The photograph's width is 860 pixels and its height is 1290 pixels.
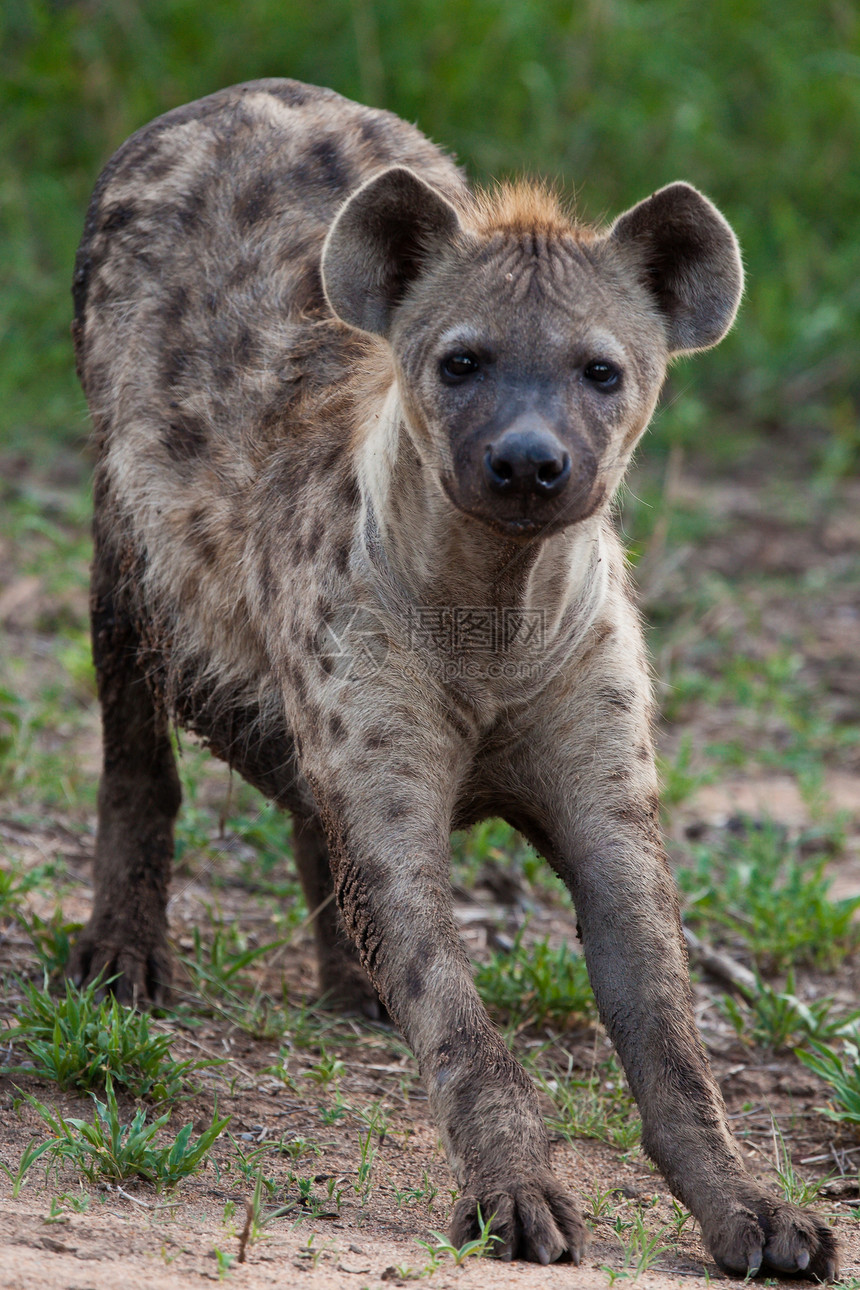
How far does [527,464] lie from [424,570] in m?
0.41

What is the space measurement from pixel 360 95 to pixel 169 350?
368 centimetres

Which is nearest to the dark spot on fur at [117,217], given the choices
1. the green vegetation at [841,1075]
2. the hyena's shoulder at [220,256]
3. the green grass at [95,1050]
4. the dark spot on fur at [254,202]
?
the hyena's shoulder at [220,256]

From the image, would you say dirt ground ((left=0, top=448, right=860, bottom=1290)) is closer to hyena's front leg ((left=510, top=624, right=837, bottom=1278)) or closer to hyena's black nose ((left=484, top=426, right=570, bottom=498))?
hyena's front leg ((left=510, top=624, right=837, bottom=1278))

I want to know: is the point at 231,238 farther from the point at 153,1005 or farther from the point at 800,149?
the point at 800,149

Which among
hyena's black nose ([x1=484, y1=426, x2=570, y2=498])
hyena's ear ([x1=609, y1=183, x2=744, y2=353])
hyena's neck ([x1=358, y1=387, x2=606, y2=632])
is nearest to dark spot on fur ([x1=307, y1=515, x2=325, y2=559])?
hyena's neck ([x1=358, y1=387, x2=606, y2=632])

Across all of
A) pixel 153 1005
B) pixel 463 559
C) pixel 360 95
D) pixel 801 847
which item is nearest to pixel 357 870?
pixel 463 559

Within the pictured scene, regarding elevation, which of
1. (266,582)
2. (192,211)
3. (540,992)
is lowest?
(540,992)

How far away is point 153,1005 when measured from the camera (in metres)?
3.37

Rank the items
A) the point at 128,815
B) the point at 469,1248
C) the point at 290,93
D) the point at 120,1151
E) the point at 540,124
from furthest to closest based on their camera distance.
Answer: the point at 540,124 → the point at 290,93 → the point at 128,815 → the point at 120,1151 → the point at 469,1248

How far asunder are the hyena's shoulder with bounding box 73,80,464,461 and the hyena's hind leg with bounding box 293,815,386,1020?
0.86 meters

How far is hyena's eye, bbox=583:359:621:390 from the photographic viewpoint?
2.62 m

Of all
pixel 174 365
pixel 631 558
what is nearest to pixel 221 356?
pixel 174 365

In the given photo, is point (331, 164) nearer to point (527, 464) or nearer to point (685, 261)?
point (685, 261)

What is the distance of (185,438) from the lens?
3359 mm
